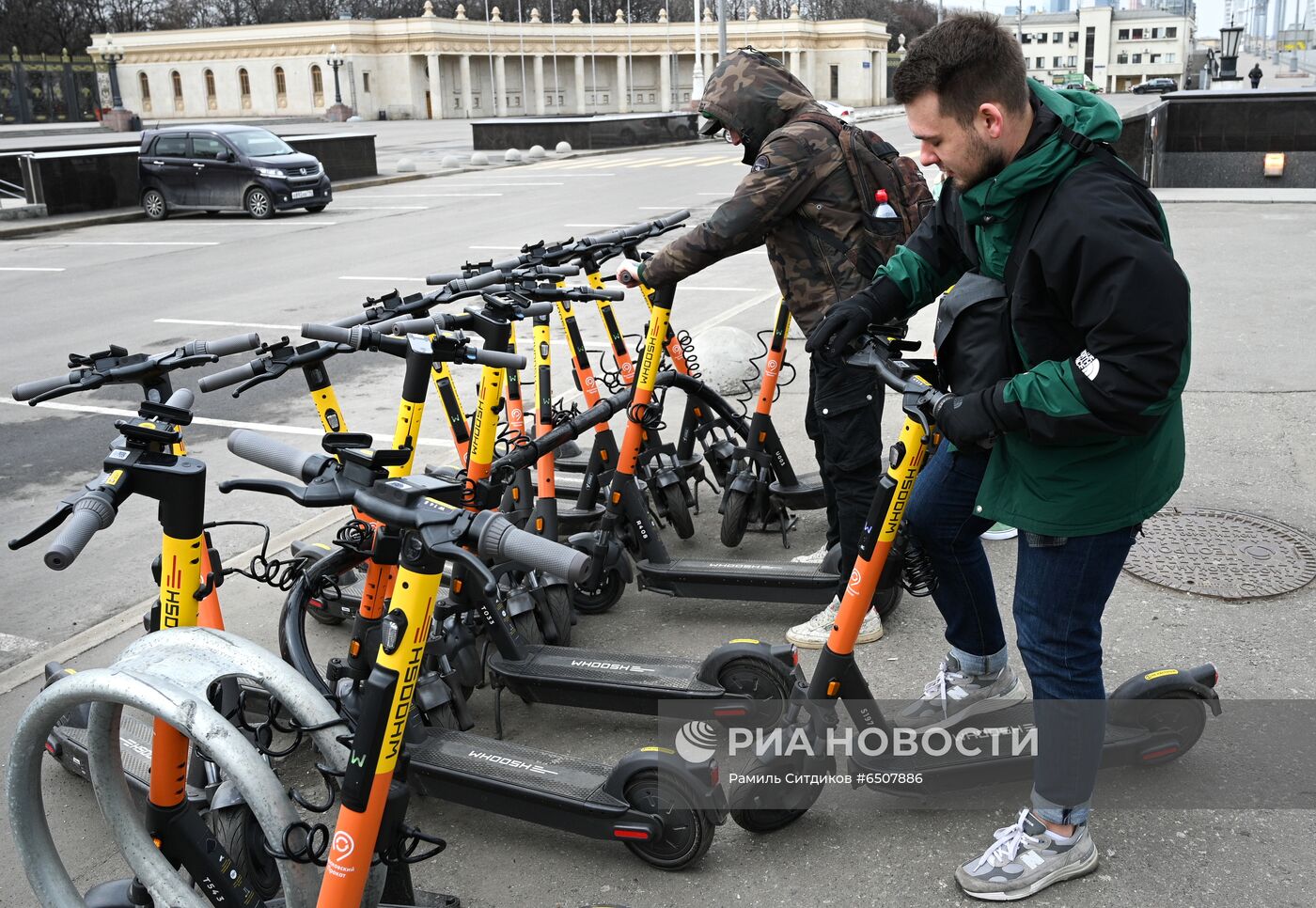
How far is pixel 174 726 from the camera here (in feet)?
7.39

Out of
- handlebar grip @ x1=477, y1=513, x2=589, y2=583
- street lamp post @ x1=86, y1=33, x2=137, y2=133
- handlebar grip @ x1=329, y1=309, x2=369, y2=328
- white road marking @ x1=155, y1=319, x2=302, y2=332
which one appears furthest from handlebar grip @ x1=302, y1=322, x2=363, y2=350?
street lamp post @ x1=86, y1=33, x2=137, y2=133

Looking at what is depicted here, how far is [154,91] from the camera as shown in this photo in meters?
88.0

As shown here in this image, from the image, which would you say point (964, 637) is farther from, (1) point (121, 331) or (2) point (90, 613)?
(1) point (121, 331)

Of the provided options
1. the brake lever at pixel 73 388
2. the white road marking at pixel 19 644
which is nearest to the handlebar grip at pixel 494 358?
the brake lever at pixel 73 388

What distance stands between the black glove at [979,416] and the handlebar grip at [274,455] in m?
1.45

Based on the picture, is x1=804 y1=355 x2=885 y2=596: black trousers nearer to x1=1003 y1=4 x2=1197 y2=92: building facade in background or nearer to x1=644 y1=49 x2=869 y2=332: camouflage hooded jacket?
x1=644 y1=49 x2=869 y2=332: camouflage hooded jacket

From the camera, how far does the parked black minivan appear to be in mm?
22125

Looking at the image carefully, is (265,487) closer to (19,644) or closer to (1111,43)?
(19,644)

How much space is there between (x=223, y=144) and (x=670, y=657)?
21.8 m

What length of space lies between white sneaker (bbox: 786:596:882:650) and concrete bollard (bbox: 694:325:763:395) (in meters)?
3.52

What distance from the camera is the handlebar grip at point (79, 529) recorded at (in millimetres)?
2191

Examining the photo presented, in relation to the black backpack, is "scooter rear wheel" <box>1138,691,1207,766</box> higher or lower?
lower

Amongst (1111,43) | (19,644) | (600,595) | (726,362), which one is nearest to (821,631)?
(600,595)

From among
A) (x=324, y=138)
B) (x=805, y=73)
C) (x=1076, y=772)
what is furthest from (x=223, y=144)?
(x=805, y=73)
